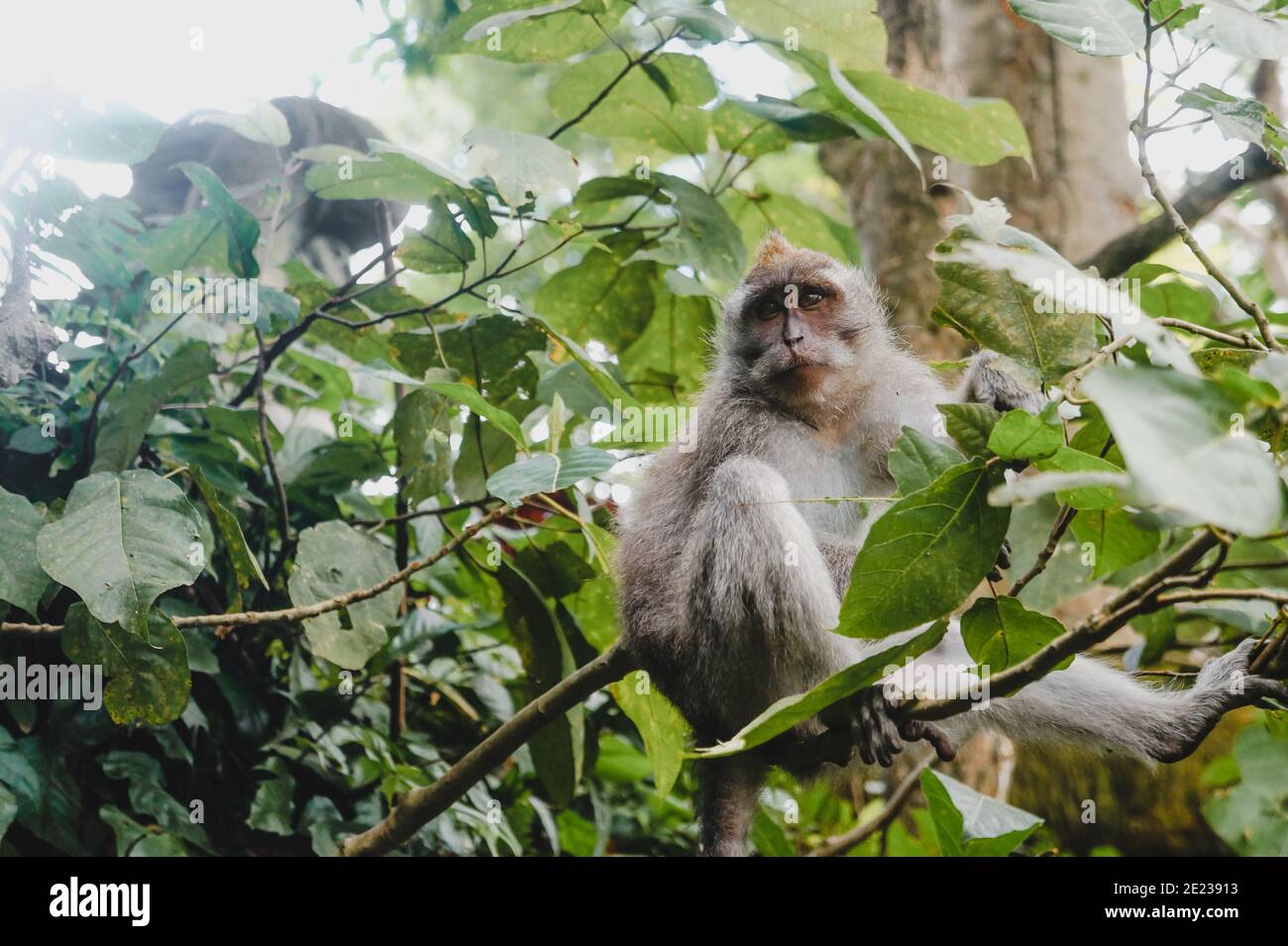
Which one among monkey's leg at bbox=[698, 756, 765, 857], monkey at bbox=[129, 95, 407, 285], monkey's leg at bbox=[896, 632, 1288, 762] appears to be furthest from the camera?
monkey at bbox=[129, 95, 407, 285]

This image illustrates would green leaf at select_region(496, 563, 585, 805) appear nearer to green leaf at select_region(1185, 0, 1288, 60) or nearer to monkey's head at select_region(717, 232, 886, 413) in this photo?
monkey's head at select_region(717, 232, 886, 413)

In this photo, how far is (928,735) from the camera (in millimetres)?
2580

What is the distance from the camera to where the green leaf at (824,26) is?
11.0ft

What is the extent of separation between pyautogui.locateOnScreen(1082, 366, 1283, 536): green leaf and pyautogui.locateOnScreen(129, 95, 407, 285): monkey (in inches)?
126

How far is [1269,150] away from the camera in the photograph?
84.7 inches

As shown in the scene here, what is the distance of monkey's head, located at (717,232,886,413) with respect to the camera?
132 inches

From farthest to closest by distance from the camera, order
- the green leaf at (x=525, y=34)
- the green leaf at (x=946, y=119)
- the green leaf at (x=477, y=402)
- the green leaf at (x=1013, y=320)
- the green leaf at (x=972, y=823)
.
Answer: the green leaf at (x=946, y=119) < the green leaf at (x=525, y=34) < the green leaf at (x=477, y=402) < the green leaf at (x=972, y=823) < the green leaf at (x=1013, y=320)

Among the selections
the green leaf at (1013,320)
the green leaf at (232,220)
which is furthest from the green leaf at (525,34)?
the green leaf at (1013,320)

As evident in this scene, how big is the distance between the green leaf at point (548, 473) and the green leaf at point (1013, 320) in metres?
0.85

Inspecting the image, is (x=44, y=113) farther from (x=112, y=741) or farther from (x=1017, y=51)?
(x=1017, y=51)

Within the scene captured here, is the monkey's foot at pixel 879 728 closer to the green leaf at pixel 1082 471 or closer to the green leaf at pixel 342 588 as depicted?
the green leaf at pixel 1082 471
